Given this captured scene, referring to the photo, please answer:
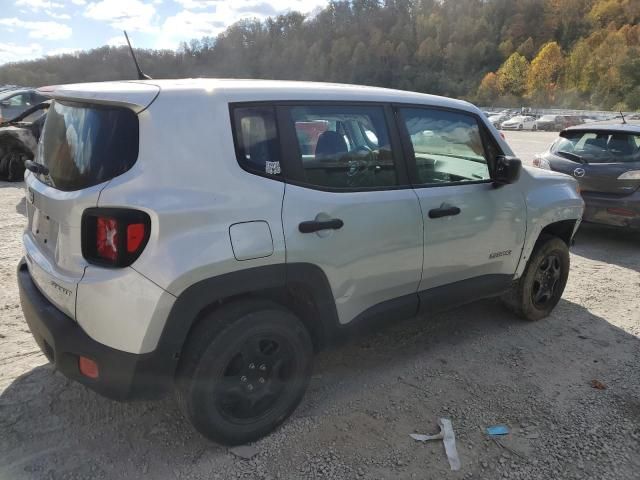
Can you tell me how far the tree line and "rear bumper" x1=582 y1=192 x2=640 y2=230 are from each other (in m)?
83.3

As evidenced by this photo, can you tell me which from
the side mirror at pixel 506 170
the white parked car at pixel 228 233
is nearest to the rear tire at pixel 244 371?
the white parked car at pixel 228 233

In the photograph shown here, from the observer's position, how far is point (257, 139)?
239 cm

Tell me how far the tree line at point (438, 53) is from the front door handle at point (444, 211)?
87269 mm

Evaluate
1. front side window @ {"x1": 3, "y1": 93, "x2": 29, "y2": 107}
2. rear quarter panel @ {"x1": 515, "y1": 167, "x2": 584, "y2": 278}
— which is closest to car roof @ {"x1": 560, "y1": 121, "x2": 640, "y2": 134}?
rear quarter panel @ {"x1": 515, "y1": 167, "x2": 584, "y2": 278}

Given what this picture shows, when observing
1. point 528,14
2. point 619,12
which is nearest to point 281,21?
point 528,14

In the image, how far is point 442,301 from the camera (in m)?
3.24

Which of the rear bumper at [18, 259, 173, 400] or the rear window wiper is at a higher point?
the rear bumper at [18, 259, 173, 400]

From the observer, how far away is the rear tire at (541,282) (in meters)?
3.94

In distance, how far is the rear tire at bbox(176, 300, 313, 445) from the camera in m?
2.27

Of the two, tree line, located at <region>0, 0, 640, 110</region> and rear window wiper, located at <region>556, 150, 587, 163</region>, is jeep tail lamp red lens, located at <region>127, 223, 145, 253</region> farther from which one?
tree line, located at <region>0, 0, 640, 110</region>

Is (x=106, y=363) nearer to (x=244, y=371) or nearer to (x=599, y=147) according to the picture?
(x=244, y=371)

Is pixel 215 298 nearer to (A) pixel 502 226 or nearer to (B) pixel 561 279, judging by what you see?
(A) pixel 502 226

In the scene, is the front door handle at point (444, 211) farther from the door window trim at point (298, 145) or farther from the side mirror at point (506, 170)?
the side mirror at point (506, 170)

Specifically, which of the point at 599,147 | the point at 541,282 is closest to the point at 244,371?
the point at 541,282
